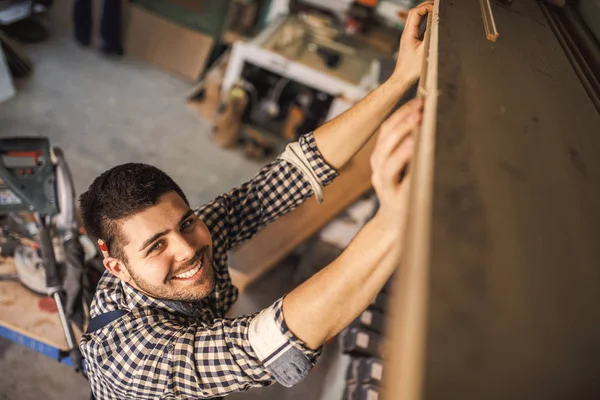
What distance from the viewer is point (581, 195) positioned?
22.3 inches

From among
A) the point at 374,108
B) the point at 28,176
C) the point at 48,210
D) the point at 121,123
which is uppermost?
the point at 374,108

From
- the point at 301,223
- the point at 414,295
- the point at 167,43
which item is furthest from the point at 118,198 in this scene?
the point at 167,43

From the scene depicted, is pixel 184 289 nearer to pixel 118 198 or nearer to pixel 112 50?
pixel 118 198

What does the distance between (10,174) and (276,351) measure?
1520 millimetres

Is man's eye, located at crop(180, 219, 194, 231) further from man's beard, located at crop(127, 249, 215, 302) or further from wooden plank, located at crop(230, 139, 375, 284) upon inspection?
wooden plank, located at crop(230, 139, 375, 284)

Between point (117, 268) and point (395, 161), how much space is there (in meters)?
0.89

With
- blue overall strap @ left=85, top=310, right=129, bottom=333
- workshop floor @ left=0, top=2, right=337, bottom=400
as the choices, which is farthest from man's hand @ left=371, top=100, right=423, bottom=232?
workshop floor @ left=0, top=2, right=337, bottom=400

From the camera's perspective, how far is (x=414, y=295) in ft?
1.36

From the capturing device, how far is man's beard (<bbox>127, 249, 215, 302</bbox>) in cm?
123

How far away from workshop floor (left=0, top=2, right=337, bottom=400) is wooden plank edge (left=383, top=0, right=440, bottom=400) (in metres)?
2.22

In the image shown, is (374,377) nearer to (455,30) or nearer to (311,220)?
(311,220)

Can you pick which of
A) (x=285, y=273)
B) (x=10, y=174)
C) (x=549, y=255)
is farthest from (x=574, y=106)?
(x=285, y=273)

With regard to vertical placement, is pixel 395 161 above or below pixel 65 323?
above

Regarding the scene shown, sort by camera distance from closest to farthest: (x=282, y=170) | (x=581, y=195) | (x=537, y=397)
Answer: (x=537, y=397), (x=581, y=195), (x=282, y=170)
